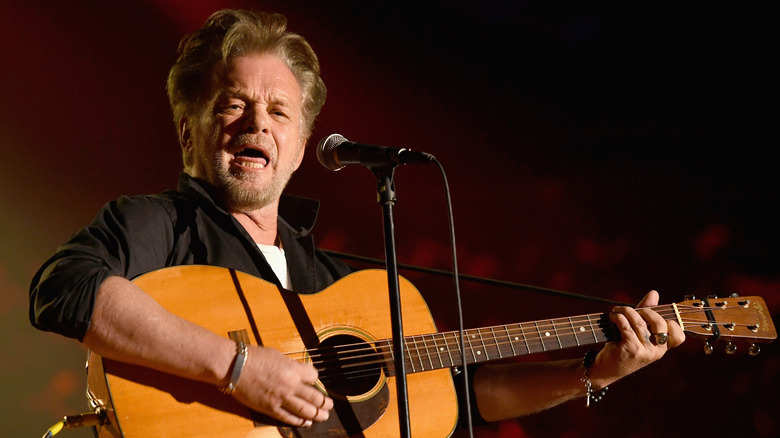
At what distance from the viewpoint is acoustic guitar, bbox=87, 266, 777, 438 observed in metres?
1.60

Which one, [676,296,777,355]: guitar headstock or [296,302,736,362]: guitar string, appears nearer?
[296,302,736,362]: guitar string

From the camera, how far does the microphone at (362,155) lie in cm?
173

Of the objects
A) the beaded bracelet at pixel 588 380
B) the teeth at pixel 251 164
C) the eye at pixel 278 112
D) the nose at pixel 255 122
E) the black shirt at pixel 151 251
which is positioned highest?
the eye at pixel 278 112

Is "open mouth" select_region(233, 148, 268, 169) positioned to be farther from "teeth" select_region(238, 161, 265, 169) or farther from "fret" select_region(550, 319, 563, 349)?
"fret" select_region(550, 319, 563, 349)

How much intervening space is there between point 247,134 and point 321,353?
1.09m

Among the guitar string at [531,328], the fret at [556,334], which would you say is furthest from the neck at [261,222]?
the fret at [556,334]

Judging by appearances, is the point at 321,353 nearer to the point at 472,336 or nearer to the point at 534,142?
the point at 472,336

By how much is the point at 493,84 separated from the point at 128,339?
3184mm

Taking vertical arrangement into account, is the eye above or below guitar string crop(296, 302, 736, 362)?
above

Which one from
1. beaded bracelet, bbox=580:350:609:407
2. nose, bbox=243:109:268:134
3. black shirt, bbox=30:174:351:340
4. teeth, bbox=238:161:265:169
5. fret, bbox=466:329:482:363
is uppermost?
nose, bbox=243:109:268:134

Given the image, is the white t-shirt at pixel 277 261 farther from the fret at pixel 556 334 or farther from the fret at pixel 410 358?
the fret at pixel 556 334

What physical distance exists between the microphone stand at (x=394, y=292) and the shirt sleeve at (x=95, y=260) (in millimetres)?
799

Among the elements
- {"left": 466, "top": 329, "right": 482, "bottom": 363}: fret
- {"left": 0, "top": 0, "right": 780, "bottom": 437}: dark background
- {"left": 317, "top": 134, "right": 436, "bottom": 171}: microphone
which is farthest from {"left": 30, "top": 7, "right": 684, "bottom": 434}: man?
{"left": 0, "top": 0, "right": 780, "bottom": 437}: dark background

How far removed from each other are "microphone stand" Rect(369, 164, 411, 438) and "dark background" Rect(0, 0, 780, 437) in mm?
2023
